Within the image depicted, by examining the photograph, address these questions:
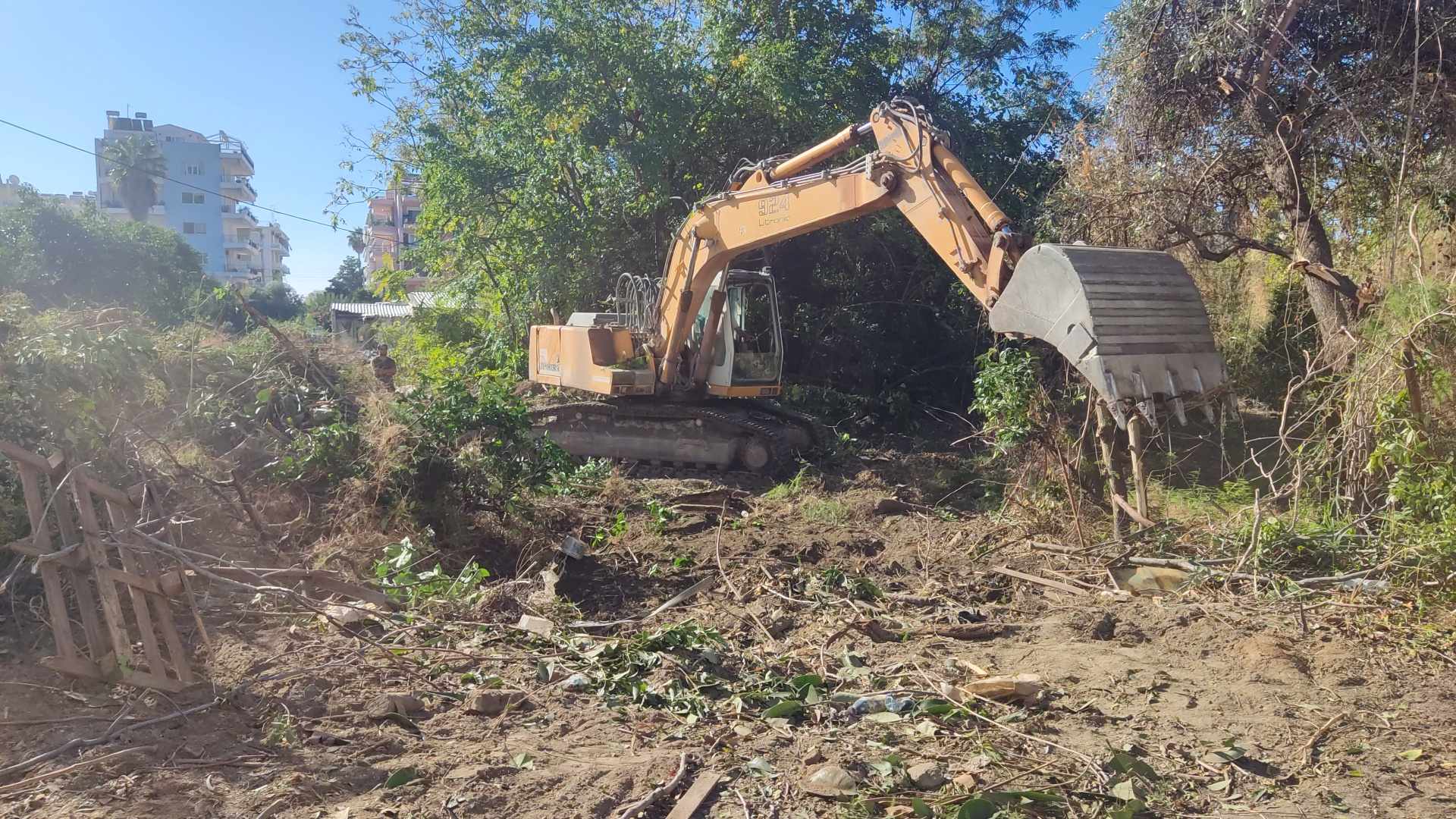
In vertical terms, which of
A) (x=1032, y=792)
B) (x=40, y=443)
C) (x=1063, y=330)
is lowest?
(x=1032, y=792)

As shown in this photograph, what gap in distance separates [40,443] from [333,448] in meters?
2.01

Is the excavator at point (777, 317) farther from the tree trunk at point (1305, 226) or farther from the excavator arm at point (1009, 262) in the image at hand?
the tree trunk at point (1305, 226)

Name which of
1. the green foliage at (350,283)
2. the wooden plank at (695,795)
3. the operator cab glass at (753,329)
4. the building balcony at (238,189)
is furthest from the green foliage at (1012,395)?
the building balcony at (238,189)

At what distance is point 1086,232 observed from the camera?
9.41 m

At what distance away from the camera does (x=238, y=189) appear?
283ft

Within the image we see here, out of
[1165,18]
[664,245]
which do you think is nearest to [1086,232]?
[1165,18]

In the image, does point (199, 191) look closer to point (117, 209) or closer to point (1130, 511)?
point (117, 209)

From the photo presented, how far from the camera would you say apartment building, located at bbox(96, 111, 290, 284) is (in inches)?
2611

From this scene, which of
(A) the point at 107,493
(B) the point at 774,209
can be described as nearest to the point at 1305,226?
(B) the point at 774,209

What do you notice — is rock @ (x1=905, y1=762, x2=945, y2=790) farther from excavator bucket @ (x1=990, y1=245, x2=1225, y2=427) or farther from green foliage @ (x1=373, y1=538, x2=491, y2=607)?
green foliage @ (x1=373, y1=538, x2=491, y2=607)

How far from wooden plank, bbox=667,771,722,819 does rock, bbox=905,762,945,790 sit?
0.74 m

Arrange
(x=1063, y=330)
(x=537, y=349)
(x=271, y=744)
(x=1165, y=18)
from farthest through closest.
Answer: (x=537, y=349) < (x=1165, y=18) < (x=1063, y=330) < (x=271, y=744)

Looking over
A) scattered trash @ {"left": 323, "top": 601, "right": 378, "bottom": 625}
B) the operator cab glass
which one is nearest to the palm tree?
the operator cab glass

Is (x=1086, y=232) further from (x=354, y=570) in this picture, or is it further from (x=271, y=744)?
(x=271, y=744)
